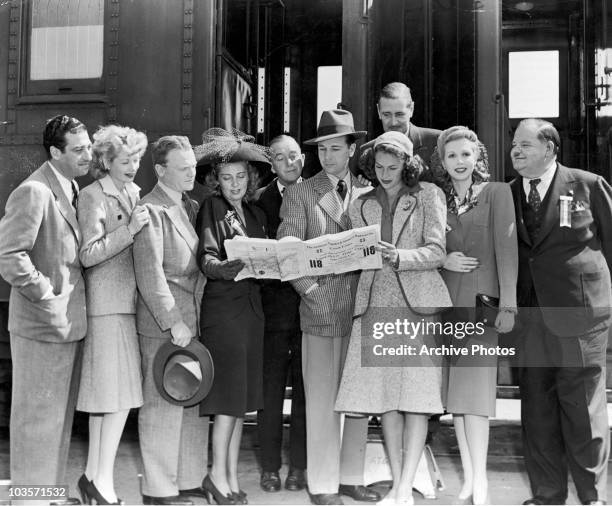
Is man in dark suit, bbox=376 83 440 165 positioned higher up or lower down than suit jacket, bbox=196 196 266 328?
higher up

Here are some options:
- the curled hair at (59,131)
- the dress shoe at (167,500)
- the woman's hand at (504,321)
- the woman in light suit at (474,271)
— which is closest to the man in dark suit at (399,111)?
the woman in light suit at (474,271)

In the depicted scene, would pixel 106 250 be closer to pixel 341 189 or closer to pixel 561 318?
pixel 341 189

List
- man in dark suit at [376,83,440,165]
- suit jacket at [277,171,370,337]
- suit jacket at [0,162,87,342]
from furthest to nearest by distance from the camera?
man in dark suit at [376,83,440,165] < suit jacket at [277,171,370,337] < suit jacket at [0,162,87,342]

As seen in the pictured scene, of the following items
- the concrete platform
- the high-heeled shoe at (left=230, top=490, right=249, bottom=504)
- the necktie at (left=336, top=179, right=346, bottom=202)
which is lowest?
the concrete platform

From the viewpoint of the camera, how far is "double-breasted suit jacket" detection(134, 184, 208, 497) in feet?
10.7

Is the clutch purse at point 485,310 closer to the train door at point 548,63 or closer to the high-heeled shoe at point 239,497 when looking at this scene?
the high-heeled shoe at point 239,497

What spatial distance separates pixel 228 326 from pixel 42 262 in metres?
0.83

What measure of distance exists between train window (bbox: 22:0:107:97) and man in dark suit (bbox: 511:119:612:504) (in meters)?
2.52

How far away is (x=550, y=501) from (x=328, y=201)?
5.44 feet

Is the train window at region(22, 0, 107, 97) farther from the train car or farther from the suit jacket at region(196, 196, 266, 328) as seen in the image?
the suit jacket at region(196, 196, 266, 328)

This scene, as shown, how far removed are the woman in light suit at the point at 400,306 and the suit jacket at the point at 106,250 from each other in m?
1.01

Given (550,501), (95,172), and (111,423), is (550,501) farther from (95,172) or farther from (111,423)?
(95,172)

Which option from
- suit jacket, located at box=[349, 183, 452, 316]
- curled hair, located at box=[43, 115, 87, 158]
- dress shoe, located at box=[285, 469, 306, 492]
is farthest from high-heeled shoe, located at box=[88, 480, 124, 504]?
curled hair, located at box=[43, 115, 87, 158]

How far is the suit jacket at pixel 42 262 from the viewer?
3109 millimetres
